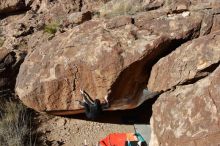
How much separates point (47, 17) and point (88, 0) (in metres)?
0.93

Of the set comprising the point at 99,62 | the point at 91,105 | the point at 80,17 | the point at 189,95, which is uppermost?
the point at 80,17

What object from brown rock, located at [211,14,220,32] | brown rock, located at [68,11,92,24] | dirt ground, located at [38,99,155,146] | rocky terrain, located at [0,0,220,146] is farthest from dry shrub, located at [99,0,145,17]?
dirt ground, located at [38,99,155,146]

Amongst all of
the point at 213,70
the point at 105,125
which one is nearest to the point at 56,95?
the point at 105,125

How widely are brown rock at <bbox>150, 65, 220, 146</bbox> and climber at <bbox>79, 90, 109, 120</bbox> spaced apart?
1.21 m

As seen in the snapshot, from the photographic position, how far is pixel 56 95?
7484mm

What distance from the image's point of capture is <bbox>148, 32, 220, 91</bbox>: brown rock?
627cm

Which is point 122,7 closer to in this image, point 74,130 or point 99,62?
point 99,62

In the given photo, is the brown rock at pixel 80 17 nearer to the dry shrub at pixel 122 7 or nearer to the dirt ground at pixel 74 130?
the dry shrub at pixel 122 7

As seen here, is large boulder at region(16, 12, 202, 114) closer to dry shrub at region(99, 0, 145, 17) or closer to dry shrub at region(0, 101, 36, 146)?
dry shrub at region(0, 101, 36, 146)

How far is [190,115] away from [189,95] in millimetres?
304

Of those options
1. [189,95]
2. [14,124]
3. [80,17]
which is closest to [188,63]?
[189,95]

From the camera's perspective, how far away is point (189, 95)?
612cm

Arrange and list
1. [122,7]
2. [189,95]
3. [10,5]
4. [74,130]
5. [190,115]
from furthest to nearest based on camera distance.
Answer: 1. [10,5]
2. [122,7]
3. [74,130]
4. [189,95]
5. [190,115]

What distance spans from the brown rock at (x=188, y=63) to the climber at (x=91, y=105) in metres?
1.05
